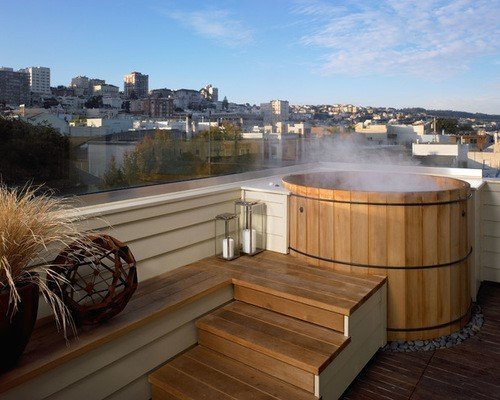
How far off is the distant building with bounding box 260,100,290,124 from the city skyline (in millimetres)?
134

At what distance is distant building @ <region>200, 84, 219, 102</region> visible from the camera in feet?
12.5

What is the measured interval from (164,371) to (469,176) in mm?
3141

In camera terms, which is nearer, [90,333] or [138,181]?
[90,333]

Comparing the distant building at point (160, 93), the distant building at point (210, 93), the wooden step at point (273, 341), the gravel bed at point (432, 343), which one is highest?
the distant building at point (210, 93)

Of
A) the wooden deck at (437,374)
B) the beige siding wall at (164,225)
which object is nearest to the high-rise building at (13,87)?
the beige siding wall at (164,225)

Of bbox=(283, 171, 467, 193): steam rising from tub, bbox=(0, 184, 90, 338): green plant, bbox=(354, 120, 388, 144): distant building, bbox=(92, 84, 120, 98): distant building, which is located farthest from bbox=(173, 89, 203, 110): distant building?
bbox=(354, 120, 388, 144): distant building

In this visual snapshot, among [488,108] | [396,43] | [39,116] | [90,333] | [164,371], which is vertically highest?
[396,43]

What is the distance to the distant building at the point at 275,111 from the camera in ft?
14.8

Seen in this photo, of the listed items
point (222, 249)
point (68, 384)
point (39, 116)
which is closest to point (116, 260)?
point (68, 384)

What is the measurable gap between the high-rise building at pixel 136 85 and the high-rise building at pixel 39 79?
57cm

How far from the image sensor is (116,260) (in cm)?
200

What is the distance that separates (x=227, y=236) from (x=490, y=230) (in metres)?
2.26

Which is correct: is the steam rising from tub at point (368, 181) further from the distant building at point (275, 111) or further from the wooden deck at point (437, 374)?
the wooden deck at point (437, 374)

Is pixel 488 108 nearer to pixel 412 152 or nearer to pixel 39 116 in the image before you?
pixel 412 152
